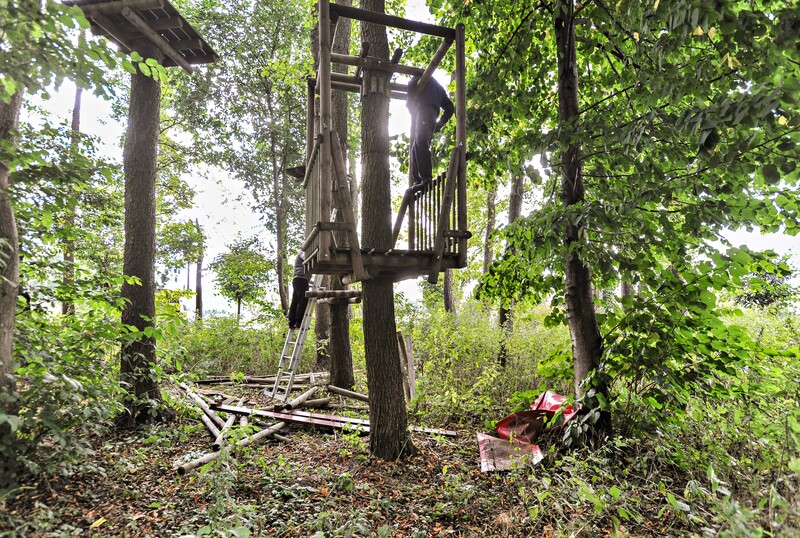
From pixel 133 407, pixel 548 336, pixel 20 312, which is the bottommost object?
pixel 133 407

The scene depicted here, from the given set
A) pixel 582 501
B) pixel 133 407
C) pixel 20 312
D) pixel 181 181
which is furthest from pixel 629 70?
pixel 181 181

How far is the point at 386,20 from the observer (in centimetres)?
413

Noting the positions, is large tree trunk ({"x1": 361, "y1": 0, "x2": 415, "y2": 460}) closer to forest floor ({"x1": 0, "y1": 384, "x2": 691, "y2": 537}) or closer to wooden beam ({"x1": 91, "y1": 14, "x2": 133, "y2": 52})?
forest floor ({"x1": 0, "y1": 384, "x2": 691, "y2": 537})

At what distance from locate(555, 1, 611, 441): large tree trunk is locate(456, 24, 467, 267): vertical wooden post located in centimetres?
105

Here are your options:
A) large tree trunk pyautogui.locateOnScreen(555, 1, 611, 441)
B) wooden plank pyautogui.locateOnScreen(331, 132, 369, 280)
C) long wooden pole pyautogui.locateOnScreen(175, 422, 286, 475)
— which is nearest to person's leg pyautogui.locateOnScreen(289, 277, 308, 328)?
long wooden pole pyautogui.locateOnScreen(175, 422, 286, 475)

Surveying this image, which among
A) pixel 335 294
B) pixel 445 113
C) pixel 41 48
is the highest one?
pixel 445 113

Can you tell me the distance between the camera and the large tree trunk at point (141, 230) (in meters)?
4.97

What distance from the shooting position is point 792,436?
88.0 inches

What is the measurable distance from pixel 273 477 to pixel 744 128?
467 cm

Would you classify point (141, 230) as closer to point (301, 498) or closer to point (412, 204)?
point (412, 204)

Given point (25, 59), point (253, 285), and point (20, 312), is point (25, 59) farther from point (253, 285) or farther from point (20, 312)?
point (253, 285)

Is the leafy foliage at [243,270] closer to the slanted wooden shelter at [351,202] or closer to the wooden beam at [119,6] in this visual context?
the wooden beam at [119,6]

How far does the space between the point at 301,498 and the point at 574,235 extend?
3.70m

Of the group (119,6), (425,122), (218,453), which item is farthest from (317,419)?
(119,6)
